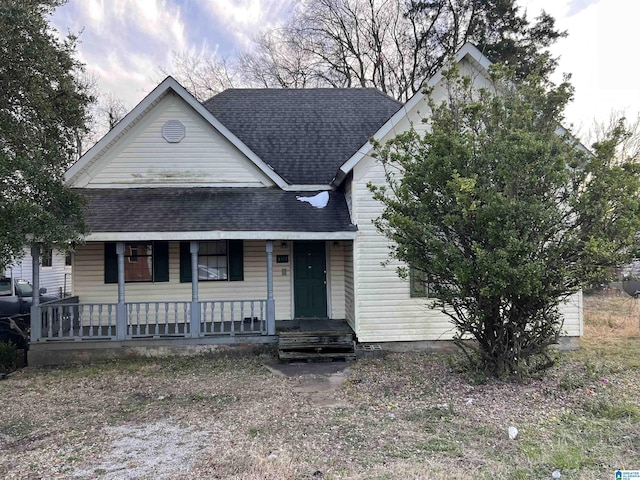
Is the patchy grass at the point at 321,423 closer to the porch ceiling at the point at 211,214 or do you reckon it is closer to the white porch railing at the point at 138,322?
the white porch railing at the point at 138,322

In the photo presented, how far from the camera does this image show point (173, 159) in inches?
434

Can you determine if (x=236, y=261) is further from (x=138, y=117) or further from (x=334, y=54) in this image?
(x=334, y=54)

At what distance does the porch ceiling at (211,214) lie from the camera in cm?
924

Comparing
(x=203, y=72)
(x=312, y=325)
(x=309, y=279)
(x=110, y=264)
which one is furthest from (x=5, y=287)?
(x=203, y=72)

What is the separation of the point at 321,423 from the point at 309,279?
19.6 feet

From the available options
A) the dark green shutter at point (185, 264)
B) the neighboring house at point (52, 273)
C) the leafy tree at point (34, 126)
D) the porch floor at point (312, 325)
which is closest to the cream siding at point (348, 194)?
the porch floor at point (312, 325)

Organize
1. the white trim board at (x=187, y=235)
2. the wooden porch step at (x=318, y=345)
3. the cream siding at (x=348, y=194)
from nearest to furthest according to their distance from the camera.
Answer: the wooden porch step at (x=318, y=345)
the white trim board at (x=187, y=235)
the cream siding at (x=348, y=194)

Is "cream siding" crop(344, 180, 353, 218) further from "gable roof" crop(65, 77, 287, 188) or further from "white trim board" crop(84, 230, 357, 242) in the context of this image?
"gable roof" crop(65, 77, 287, 188)

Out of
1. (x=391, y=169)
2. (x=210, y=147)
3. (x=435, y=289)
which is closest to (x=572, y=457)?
(x=435, y=289)

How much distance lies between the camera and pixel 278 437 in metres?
5.06

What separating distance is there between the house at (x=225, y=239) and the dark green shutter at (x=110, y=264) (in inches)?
1.0

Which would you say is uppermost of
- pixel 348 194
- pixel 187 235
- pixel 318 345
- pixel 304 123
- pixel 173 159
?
pixel 304 123

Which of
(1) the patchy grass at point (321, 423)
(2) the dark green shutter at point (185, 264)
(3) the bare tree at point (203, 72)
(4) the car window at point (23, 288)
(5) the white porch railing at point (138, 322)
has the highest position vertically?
(3) the bare tree at point (203, 72)

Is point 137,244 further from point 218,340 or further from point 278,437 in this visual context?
point 278,437
